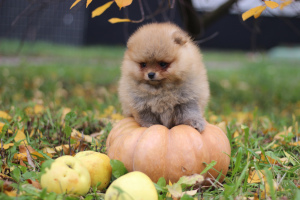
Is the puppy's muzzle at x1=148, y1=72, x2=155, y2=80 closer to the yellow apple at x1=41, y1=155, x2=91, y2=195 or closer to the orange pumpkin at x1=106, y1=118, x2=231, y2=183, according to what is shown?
the orange pumpkin at x1=106, y1=118, x2=231, y2=183

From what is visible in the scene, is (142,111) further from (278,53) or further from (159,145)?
(278,53)

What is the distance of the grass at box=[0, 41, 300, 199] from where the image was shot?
1827 millimetres

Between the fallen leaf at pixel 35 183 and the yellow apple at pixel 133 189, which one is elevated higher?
the yellow apple at pixel 133 189

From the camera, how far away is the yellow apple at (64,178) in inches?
63.4

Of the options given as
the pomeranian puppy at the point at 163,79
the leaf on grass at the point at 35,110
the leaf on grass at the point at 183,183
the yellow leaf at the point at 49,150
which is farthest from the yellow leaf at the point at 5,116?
the leaf on grass at the point at 183,183

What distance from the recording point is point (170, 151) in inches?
73.0

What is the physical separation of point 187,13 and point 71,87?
2.08m

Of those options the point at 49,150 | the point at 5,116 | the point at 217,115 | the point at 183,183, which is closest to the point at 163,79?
the point at 183,183

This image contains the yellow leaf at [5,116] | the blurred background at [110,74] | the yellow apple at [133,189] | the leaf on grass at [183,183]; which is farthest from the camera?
the blurred background at [110,74]

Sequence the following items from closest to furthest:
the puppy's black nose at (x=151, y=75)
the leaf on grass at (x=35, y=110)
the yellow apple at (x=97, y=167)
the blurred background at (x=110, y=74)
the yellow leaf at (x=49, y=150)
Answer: the yellow apple at (x=97, y=167) < the puppy's black nose at (x=151, y=75) < the yellow leaf at (x=49, y=150) < the leaf on grass at (x=35, y=110) < the blurred background at (x=110, y=74)

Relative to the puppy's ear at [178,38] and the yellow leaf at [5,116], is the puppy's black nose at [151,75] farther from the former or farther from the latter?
the yellow leaf at [5,116]

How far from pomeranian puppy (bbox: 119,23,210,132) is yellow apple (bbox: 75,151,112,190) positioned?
0.42m

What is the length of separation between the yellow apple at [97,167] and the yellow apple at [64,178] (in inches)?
5.5

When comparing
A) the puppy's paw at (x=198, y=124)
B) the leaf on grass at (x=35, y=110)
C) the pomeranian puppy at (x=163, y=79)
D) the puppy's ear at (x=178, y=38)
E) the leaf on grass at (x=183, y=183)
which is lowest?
the leaf on grass at (x=183, y=183)
